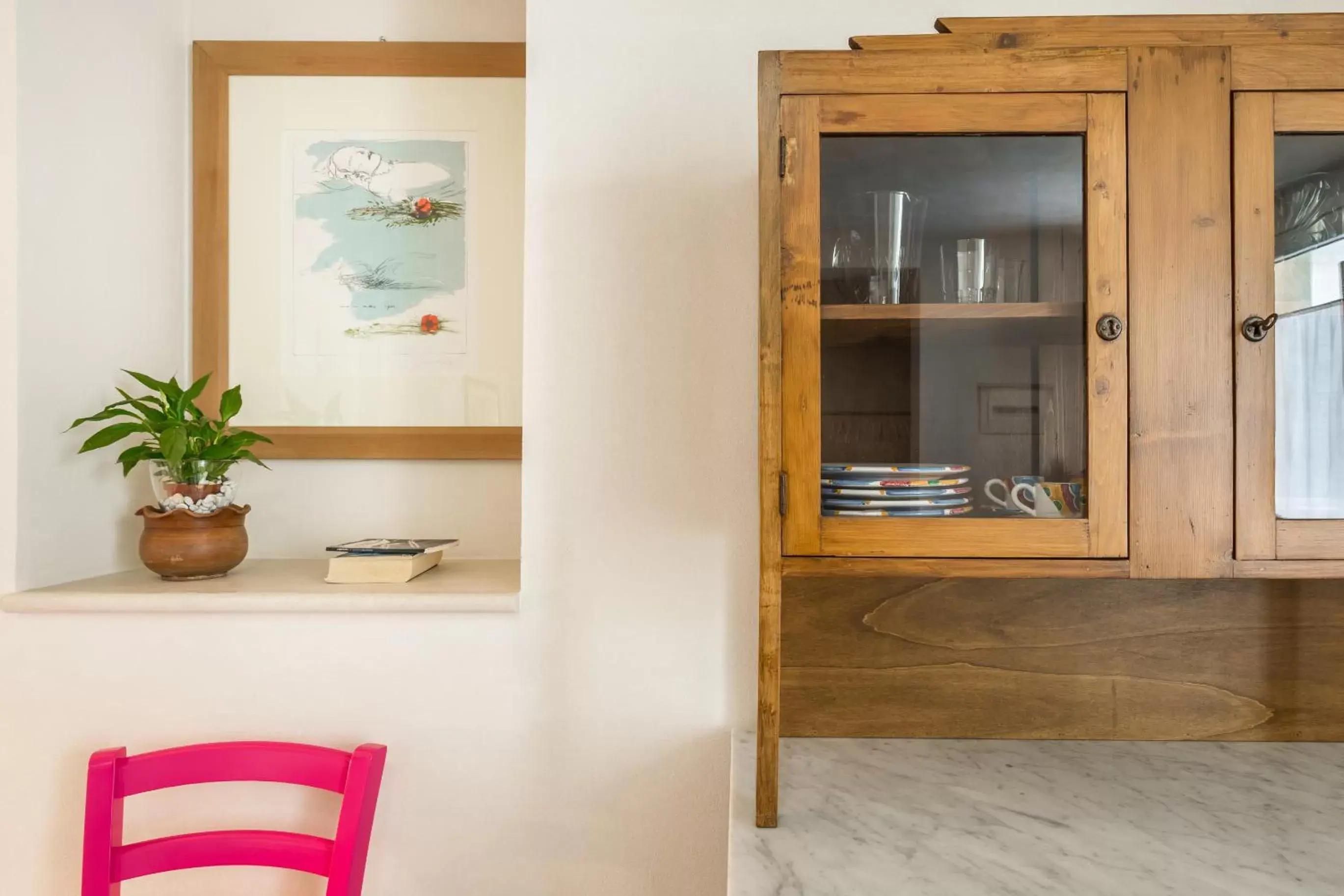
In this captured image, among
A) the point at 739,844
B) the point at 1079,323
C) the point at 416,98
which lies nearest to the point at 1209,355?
the point at 1079,323

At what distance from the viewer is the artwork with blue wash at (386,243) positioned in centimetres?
151

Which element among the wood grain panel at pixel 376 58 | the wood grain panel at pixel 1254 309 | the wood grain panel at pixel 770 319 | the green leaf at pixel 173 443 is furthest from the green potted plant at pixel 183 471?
the wood grain panel at pixel 1254 309

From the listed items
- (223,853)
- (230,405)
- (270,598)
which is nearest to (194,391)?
(230,405)

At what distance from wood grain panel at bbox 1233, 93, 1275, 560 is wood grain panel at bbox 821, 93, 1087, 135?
0.64 feet

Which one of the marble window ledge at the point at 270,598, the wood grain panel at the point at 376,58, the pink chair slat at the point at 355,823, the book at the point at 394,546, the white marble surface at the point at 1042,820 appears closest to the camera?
the white marble surface at the point at 1042,820

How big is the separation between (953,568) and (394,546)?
0.91 metres

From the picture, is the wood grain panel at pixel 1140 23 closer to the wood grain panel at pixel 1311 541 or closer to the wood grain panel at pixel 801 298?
the wood grain panel at pixel 801 298

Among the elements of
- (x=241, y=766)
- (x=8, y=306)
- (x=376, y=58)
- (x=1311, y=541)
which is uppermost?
(x=376, y=58)

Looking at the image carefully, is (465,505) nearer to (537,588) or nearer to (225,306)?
(537,588)

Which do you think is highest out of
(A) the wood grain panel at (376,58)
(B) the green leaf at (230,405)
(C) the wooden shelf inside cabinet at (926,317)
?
(A) the wood grain panel at (376,58)

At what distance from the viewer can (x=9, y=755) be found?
48.8 inches

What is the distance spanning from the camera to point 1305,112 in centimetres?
91

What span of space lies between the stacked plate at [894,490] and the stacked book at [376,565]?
2.42 ft

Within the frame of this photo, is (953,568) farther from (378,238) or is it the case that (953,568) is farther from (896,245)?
(378,238)
